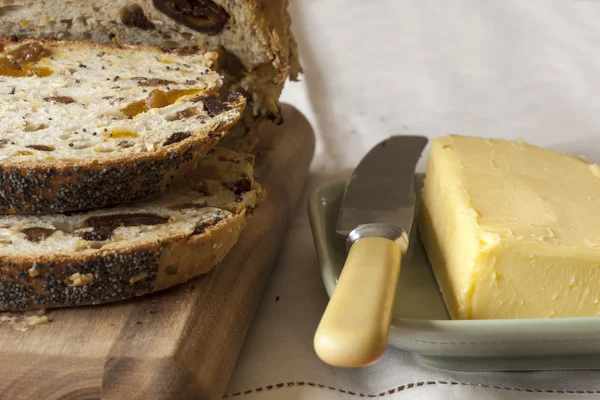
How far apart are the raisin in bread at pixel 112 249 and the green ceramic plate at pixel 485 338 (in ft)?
1.14

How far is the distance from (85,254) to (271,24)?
3.67 ft

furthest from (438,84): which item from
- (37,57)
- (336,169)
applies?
(37,57)

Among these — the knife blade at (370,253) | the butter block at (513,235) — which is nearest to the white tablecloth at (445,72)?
the knife blade at (370,253)

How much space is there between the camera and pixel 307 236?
2701mm

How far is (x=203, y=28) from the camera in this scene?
269cm

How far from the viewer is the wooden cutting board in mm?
1748

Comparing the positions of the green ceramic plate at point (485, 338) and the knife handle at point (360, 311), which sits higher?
the knife handle at point (360, 311)

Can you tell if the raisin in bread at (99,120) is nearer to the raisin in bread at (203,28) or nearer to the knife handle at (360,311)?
the raisin in bread at (203,28)

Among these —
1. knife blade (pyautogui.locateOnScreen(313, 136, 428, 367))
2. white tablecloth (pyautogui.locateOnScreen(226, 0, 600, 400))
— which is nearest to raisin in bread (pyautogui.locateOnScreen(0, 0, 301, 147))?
knife blade (pyautogui.locateOnScreen(313, 136, 428, 367))

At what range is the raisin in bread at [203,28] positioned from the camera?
2.64 meters

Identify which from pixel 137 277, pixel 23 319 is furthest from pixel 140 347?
pixel 23 319

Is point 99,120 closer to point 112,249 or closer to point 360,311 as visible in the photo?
point 112,249

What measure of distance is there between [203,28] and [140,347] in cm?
131

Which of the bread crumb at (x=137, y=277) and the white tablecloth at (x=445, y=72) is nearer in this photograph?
the bread crumb at (x=137, y=277)
